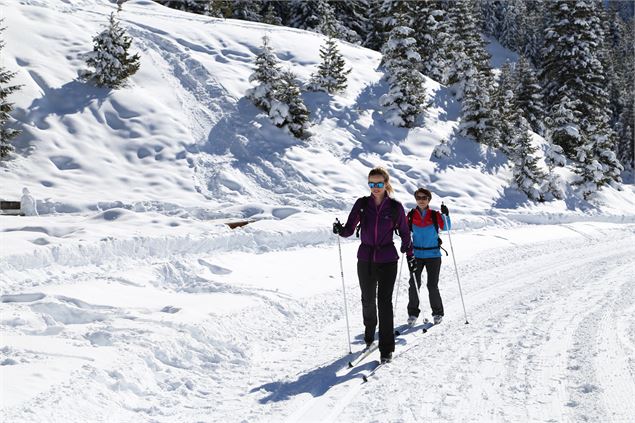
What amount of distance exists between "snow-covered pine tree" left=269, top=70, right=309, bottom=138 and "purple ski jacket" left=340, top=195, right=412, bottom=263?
1541 cm

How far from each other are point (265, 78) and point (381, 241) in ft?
55.0

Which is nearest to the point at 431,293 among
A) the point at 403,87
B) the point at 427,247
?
the point at 427,247

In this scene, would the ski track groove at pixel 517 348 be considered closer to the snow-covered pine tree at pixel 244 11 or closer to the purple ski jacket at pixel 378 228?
the purple ski jacket at pixel 378 228

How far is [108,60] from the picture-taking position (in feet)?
65.8

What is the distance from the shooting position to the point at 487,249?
1480cm

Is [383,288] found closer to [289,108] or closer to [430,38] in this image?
[289,108]

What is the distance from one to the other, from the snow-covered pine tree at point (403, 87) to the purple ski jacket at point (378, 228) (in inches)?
782

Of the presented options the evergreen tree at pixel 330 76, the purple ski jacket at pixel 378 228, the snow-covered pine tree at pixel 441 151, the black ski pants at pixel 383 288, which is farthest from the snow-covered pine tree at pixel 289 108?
the black ski pants at pixel 383 288

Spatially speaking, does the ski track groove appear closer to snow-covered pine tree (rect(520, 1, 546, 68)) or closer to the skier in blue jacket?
the skier in blue jacket

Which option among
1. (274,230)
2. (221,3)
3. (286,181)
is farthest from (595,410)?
(221,3)

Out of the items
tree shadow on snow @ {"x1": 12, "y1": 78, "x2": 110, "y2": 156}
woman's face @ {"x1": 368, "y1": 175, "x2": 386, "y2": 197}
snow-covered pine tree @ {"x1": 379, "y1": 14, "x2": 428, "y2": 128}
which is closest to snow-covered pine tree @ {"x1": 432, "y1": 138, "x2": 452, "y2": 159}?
snow-covered pine tree @ {"x1": 379, "y1": 14, "x2": 428, "y2": 128}

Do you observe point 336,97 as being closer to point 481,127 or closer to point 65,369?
point 481,127

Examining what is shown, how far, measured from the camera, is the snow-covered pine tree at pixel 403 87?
82.3 ft

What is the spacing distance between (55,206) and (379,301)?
11.0 meters
